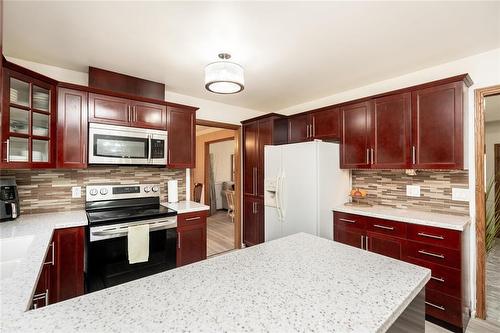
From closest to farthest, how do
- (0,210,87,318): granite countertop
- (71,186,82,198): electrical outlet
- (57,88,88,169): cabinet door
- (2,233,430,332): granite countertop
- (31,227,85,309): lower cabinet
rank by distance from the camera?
1. (2,233,430,332): granite countertop
2. (0,210,87,318): granite countertop
3. (31,227,85,309): lower cabinet
4. (57,88,88,169): cabinet door
5. (71,186,82,198): electrical outlet

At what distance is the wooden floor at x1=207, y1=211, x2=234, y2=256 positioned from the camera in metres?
4.09

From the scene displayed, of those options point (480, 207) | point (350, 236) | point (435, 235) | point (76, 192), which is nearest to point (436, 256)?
point (435, 235)

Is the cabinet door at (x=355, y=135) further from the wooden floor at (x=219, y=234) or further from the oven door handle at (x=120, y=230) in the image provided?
the wooden floor at (x=219, y=234)

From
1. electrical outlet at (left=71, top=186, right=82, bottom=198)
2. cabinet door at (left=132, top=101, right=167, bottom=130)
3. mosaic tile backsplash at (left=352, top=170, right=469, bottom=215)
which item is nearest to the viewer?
mosaic tile backsplash at (left=352, top=170, right=469, bottom=215)

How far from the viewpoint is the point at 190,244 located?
9.06ft

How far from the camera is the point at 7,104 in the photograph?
1949 mm

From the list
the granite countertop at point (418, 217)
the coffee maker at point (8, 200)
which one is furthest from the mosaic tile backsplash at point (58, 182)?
the granite countertop at point (418, 217)

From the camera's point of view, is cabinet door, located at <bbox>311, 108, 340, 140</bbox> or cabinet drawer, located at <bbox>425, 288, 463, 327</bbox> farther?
cabinet door, located at <bbox>311, 108, 340, 140</bbox>

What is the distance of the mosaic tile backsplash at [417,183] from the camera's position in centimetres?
240

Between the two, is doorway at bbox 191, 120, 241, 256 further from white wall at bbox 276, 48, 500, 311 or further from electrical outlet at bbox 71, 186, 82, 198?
white wall at bbox 276, 48, 500, 311

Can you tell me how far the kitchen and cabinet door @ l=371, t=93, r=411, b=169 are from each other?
1cm

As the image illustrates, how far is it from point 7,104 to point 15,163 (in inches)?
18.8

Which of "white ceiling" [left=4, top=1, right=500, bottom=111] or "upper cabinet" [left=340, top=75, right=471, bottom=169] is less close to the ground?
"white ceiling" [left=4, top=1, right=500, bottom=111]

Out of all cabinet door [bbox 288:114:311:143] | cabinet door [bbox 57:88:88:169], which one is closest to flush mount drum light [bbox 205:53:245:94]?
cabinet door [bbox 57:88:88:169]
